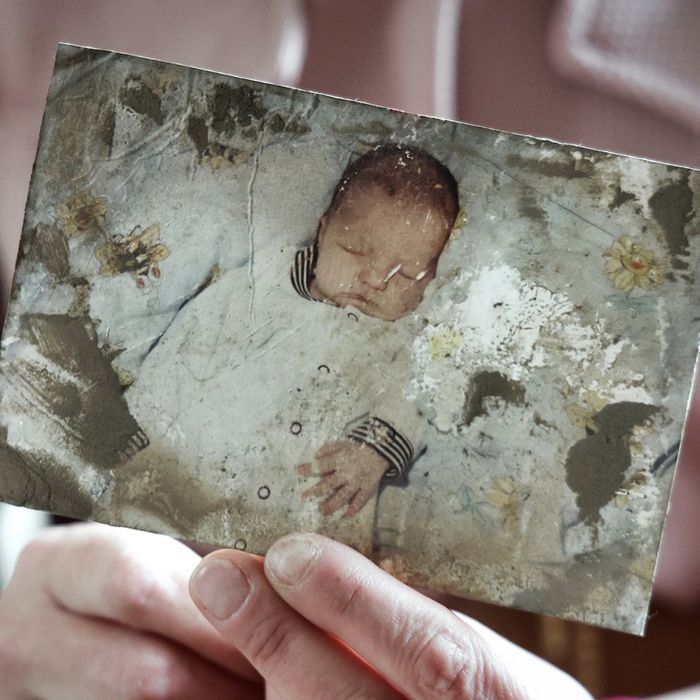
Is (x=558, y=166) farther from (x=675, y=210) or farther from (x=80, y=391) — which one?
(x=80, y=391)

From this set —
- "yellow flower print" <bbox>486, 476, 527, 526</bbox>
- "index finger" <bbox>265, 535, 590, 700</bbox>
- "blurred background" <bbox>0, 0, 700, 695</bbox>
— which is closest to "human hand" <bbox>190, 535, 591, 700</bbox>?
"index finger" <bbox>265, 535, 590, 700</bbox>

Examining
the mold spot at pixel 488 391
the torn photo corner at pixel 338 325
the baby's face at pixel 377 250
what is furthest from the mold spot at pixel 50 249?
the mold spot at pixel 488 391

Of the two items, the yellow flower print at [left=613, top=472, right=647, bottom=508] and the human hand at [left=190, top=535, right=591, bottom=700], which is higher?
the yellow flower print at [left=613, top=472, right=647, bottom=508]

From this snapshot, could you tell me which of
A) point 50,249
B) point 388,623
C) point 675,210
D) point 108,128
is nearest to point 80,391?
point 50,249

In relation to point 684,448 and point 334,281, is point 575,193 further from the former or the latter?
point 684,448

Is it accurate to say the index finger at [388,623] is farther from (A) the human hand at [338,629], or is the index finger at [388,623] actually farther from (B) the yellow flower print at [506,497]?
(B) the yellow flower print at [506,497]

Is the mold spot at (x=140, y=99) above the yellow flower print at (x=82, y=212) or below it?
above

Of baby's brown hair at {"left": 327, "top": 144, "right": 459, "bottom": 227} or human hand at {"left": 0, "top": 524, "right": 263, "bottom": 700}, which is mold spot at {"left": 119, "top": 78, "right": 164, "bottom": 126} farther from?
human hand at {"left": 0, "top": 524, "right": 263, "bottom": 700}

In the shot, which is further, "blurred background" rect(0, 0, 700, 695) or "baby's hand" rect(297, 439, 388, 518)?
"blurred background" rect(0, 0, 700, 695)
